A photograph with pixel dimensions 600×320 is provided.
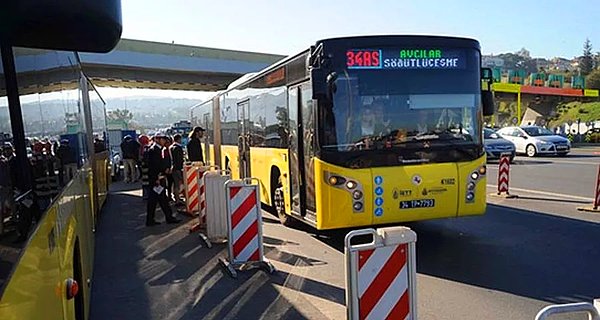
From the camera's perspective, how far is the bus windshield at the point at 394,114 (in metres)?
7.65

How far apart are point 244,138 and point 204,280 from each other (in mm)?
7247

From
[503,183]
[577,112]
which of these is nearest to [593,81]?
[577,112]

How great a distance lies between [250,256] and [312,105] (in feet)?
8.09

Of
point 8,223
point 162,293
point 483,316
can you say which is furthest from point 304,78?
point 8,223

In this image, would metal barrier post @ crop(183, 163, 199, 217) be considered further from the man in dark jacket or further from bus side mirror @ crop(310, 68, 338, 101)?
bus side mirror @ crop(310, 68, 338, 101)

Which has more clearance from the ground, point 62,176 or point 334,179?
point 62,176

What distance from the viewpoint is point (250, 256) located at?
7195mm

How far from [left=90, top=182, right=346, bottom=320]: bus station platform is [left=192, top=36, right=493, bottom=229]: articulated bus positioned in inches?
31.9

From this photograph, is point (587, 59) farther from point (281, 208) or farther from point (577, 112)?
point (281, 208)

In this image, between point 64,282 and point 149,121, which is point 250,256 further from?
point 149,121

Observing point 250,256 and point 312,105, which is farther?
point 312,105

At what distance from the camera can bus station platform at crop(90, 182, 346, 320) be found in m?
5.66

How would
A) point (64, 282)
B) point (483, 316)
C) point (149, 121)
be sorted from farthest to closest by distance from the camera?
point (149, 121), point (483, 316), point (64, 282)

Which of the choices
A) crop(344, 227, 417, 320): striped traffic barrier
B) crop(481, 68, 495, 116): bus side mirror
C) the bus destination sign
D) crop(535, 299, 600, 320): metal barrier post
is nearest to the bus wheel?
the bus destination sign
